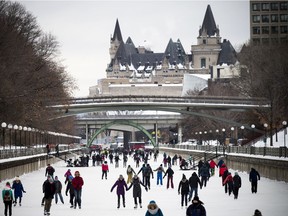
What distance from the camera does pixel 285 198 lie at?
87.7 ft

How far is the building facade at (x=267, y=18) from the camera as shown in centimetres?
11456

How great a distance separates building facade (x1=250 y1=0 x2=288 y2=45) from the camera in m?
115

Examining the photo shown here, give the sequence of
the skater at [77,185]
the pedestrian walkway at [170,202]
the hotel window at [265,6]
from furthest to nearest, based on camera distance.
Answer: the hotel window at [265,6] → the skater at [77,185] → the pedestrian walkway at [170,202]

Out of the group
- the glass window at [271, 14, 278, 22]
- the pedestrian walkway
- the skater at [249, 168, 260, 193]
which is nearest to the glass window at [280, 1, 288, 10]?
the glass window at [271, 14, 278, 22]

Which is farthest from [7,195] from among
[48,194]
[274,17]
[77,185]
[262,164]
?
[274,17]

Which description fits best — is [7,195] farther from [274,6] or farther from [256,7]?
[274,6]

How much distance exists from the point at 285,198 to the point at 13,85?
80.9 feet

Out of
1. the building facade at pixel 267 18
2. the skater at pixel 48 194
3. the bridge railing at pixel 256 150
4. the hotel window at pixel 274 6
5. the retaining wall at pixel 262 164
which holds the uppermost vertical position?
the hotel window at pixel 274 6

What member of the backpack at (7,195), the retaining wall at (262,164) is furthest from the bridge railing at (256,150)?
the backpack at (7,195)

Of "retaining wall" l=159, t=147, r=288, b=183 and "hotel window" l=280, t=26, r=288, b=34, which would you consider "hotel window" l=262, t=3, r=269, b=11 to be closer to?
"hotel window" l=280, t=26, r=288, b=34

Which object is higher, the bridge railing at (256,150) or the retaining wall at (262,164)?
the bridge railing at (256,150)

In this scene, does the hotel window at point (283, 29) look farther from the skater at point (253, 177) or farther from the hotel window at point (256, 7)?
the skater at point (253, 177)

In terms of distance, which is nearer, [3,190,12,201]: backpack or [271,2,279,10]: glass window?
[3,190,12,201]: backpack

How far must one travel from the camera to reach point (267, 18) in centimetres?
11481
